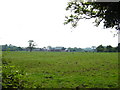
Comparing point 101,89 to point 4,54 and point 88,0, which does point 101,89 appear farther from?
point 4,54

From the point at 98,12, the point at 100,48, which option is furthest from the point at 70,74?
the point at 100,48

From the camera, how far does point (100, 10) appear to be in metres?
10.2

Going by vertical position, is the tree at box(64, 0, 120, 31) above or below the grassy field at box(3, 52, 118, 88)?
above

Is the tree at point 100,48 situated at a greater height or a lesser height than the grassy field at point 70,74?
greater

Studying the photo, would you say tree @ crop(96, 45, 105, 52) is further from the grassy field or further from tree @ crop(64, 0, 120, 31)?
tree @ crop(64, 0, 120, 31)

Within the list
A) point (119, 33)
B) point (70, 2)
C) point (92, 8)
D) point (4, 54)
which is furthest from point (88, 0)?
point (4, 54)

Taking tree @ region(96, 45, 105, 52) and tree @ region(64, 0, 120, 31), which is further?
tree @ region(96, 45, 105, 52)

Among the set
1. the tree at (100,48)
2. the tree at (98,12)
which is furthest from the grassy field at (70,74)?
the tree at (100,48)

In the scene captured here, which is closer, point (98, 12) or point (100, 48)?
point (98, 12)

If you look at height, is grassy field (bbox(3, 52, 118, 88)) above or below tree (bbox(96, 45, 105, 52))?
below

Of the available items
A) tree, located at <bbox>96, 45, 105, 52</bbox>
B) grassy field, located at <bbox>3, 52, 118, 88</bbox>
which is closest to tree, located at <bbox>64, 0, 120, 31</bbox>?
grassy field, located at <bbox>3, 52, 118, 88</bbox>

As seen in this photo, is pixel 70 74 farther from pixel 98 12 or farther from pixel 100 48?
pixel 100 48

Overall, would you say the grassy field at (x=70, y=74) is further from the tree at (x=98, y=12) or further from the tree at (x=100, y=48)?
the tree at (x=100, y=48)

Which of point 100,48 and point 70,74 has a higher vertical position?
point 100,48
